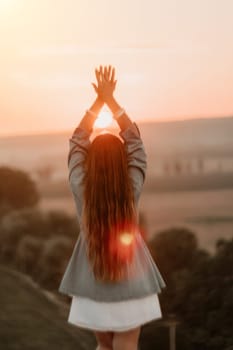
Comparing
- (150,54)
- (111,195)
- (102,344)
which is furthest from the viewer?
(150,54)

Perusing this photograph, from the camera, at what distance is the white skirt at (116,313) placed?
218 cm

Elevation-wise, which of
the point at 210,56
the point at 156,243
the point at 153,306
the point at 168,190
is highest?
the point at 210,56

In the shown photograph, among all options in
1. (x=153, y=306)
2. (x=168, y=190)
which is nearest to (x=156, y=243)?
(x=168, y=190)

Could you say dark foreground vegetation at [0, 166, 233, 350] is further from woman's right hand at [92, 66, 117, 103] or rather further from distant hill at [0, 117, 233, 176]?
woman's right hand at [92, 66, 117, 103]

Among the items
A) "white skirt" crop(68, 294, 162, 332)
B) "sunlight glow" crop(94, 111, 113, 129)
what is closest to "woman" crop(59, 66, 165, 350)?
"white skirt" crop(68, 294, 162, 332)

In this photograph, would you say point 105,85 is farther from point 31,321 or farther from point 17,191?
point 31,321

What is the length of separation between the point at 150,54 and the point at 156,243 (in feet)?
2.35

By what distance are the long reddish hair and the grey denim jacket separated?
3 centimetres

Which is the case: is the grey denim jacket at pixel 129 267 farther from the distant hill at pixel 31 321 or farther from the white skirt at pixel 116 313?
the distant hill at pixel 31 321

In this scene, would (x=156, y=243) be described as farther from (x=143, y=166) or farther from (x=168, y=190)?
(x=143, y=166)

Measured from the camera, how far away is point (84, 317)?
222 cm

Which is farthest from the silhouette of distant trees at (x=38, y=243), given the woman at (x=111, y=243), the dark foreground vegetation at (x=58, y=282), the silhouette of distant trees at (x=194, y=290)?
the woman at (x=111, y=243)

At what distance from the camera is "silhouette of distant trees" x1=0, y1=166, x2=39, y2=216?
2.83m

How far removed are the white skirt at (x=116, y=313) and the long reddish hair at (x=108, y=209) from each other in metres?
0.09
